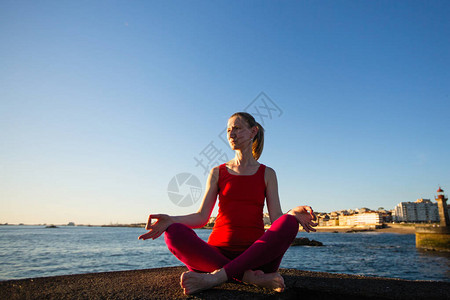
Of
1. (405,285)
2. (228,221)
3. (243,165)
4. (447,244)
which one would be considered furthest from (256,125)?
(447,244)

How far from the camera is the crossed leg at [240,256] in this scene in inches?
83.4

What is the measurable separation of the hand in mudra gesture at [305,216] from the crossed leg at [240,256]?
→ 0.07 metres

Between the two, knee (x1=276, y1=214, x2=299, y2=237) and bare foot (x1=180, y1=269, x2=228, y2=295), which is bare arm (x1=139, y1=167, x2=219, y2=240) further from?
knee (x1=276, y1=214, x2=299, y2=237)

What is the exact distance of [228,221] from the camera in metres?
2.56

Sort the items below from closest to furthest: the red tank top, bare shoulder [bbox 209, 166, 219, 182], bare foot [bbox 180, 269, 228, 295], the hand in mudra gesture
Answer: bare foot [bbox 180, 269, 228, 295] < the hand in mudra gesture < the red tank top < bare shoulder [bbox 209, 166, 219, 182]

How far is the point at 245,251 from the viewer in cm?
220

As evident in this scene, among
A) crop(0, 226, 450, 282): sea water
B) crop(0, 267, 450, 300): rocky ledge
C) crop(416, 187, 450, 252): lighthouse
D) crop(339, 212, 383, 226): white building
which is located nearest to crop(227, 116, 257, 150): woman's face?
crop(0, 267, 450, 300): rocky ledge

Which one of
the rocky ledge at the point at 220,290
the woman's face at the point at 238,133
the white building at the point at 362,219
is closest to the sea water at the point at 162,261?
the rocky ledge at the point at 220,290

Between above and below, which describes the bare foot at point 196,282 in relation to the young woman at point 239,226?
below

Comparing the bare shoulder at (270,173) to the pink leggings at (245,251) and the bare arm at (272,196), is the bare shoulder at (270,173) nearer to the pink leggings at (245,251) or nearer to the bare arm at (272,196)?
the bare arm at (272,196)

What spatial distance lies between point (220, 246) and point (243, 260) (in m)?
0.36

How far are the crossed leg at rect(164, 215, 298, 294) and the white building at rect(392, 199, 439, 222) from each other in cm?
15286

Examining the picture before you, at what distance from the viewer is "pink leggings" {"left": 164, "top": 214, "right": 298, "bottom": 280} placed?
2154mm

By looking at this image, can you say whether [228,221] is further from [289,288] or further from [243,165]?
[289,288]
